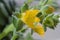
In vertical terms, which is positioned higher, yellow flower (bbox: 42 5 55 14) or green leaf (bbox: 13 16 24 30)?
yellow flower (bbox: 42 5 55 14)

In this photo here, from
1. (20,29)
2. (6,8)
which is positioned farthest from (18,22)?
(6,8)

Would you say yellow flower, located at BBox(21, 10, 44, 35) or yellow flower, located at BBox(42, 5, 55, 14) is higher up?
yellow flower, located at BBox(42, 5, 55, 14)

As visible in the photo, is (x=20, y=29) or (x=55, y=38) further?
(x=55, y=38)

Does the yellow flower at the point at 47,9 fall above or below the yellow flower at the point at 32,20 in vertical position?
above

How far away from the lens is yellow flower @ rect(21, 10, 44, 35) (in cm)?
26

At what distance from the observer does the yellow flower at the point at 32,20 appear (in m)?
0.26

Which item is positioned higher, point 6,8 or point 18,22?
point 6,8

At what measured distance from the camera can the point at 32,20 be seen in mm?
260

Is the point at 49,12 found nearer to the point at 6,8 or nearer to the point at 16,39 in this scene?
the point at 16,39

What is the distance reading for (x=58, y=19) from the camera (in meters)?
0.27

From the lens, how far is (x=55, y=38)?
0.53m

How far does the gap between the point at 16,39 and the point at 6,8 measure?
229 millimetres

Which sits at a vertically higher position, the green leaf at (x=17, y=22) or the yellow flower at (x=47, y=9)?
the yellow flower at (x=47, y=9)

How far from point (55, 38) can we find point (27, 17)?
29cm
